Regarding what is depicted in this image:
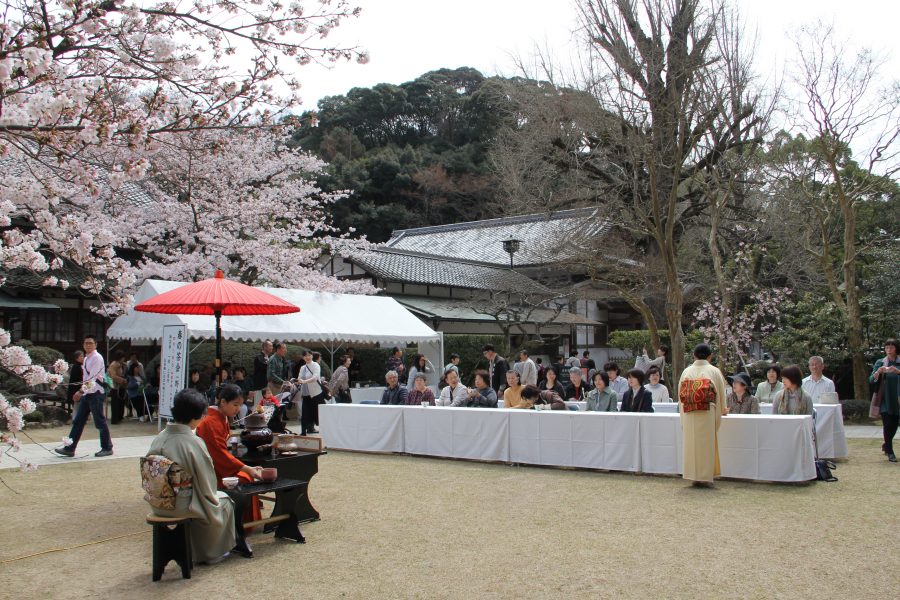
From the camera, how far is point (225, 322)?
42.7ft

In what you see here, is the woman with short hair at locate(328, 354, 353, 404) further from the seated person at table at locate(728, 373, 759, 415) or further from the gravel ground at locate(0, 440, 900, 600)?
the seated person at table at locate(728, 373, 759, 415)

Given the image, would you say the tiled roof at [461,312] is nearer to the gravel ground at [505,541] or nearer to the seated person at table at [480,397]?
the seated person at table at [480,397]

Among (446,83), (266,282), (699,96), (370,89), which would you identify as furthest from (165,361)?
(446,83)

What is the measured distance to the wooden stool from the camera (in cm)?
439

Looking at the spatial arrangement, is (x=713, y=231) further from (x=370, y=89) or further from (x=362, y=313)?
(x=370, y=89)

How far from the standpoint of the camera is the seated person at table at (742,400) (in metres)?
8.15

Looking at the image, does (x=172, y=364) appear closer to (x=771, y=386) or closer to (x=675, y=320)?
(x=675, y=320)

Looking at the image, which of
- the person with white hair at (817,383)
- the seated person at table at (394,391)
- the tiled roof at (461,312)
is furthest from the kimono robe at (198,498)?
the tiled roof at (461,312)

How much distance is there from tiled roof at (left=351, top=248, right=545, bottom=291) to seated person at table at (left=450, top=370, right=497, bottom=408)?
43.3ft

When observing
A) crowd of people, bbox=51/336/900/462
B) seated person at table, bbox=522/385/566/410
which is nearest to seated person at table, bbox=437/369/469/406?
crowd of people, bbox=51/336/900/462

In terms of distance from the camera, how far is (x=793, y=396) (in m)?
7.96

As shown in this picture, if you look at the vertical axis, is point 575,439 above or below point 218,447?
below

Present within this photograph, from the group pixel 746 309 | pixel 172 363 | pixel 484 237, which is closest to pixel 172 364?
pixel 172 363

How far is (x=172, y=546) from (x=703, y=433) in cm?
491
